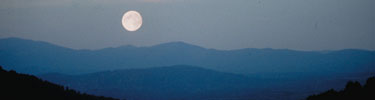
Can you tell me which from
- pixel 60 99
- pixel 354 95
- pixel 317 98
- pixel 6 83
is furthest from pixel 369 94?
pixel 6 83

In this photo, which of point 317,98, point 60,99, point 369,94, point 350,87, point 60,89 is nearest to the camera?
point 369,94

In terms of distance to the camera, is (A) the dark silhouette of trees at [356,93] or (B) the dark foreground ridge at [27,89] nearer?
(A) the dark silhouette of trees at [356,93]

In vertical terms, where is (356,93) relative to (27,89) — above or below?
below

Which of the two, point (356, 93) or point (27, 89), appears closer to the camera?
point (356, 93)

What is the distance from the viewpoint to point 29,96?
264 ft

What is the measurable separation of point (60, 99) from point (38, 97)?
549 centimetres

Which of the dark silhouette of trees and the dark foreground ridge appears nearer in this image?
the dark silhouette of trees

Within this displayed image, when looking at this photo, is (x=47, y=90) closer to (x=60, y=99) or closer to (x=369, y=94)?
(x=60, y=99)

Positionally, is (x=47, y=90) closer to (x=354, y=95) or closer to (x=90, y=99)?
(x=90, y=99)

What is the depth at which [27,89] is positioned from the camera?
84125 mm

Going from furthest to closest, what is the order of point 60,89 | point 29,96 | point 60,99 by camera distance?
point 60,89, point 60,99, point 29,96

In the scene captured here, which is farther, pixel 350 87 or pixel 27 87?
pixel 27 87

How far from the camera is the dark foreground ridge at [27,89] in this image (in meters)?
79.3

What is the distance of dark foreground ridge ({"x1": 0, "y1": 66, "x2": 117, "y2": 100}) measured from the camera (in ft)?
260
